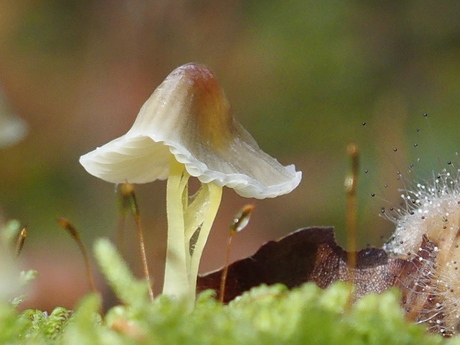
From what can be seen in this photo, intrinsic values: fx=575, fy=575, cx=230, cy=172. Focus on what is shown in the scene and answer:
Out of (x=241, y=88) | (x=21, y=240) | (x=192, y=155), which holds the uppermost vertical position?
(x=192, y=155)

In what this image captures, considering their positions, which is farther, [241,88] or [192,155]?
[241,88]

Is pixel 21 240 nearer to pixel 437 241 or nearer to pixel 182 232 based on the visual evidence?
pixel 182 232

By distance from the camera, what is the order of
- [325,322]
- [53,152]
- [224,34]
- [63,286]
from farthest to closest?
1. [224,34]
2. [53,152]
3. [63,286]
4. [325,322]

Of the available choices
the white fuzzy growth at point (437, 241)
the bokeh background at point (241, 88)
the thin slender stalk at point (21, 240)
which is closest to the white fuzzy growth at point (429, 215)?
the white fuzzy growth at point (437, 241)

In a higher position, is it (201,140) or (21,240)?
(201,140)

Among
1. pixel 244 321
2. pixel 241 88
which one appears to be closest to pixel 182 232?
pixel 244 321

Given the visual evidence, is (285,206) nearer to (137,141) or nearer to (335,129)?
(335,129)

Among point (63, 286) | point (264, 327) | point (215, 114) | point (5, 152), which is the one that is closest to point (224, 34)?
point (5, 152)
